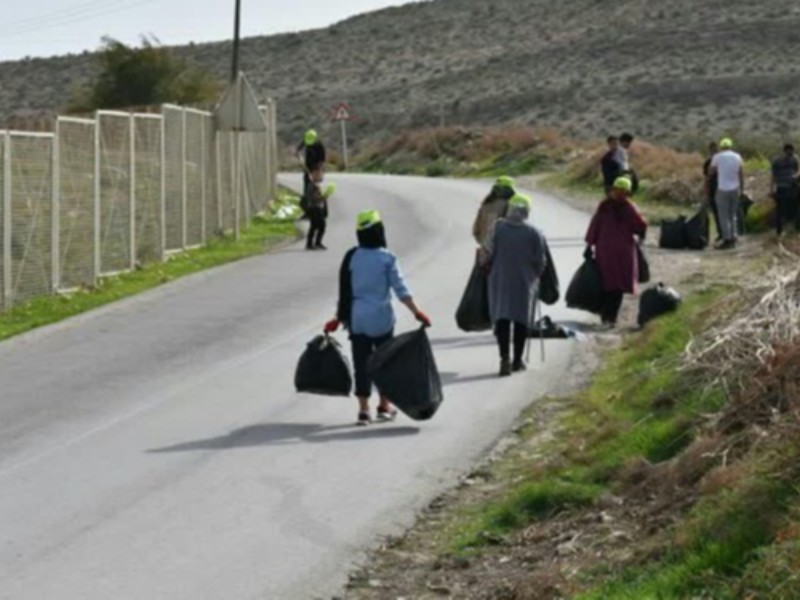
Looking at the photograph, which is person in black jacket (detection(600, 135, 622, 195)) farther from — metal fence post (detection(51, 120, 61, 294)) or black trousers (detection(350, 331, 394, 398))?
black trousers (detection(350, 331, 394, 398))

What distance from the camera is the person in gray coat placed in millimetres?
17484

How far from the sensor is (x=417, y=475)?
13.1m

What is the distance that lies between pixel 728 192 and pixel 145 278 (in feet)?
28.4

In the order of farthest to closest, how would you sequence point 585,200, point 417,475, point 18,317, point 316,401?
point 585,200 < point 18,317 < point 316,401 < point 417,475

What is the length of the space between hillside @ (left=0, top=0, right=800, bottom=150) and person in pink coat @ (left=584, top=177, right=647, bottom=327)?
162 ft

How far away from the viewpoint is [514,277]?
17516 mm

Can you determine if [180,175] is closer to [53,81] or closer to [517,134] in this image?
[517,134]

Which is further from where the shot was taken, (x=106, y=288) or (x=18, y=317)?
(x=106, y=288)

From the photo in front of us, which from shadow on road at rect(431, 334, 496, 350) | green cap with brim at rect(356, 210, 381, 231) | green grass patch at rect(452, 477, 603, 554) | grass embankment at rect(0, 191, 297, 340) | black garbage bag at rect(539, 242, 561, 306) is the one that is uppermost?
green cap with brim at rect(356, 210, 381, 231)

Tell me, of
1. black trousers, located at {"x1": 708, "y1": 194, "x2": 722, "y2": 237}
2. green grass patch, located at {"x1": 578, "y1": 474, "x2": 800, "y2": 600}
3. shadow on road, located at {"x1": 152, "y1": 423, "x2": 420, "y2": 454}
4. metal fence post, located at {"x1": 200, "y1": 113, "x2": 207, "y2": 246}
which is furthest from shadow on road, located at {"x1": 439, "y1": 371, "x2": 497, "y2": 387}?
metal fence post, located at {"x1": 200, "y1": 113, "x2": 207, "y2": 246}

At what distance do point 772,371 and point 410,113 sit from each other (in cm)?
8062

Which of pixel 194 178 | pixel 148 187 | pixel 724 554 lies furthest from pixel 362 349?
pixel 194 178

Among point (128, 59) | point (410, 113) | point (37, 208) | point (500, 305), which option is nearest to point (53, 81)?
point (410, 113)

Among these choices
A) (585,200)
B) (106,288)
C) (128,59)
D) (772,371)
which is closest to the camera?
(772,371)
